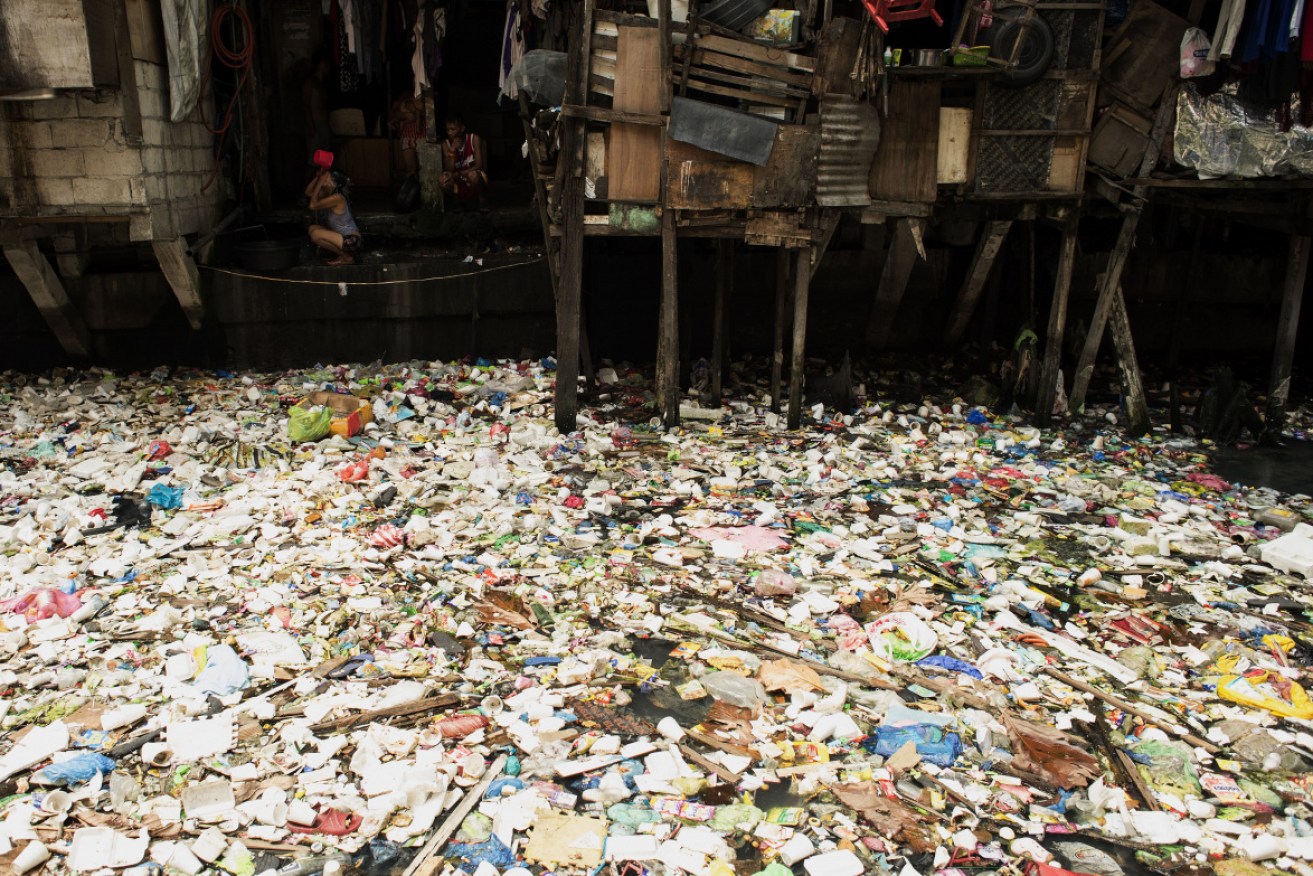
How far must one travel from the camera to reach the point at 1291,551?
6.64 meters

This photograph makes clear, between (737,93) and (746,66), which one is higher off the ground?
(746,66)

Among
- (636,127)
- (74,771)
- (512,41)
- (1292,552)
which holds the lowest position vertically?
(74,771)

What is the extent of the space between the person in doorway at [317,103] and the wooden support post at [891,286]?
6554 millimetres

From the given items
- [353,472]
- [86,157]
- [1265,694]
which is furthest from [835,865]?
[86,157]

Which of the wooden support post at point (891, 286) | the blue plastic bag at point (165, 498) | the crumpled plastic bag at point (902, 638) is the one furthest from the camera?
the wooden support post at point (891, 286)

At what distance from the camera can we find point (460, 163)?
11.4 meters

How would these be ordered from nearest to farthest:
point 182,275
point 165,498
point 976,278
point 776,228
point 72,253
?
1. point 165,498
2. point 776,228
3. point 182,275
4. point 72,253
5. point 976,278

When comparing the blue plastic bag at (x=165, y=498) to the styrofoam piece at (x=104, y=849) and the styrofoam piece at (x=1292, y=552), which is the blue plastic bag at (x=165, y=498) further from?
the styrofoam piece at (x=1292, y=552)

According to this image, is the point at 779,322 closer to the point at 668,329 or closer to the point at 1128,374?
the point at 668,329

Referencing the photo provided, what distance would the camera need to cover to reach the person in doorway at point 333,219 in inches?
411

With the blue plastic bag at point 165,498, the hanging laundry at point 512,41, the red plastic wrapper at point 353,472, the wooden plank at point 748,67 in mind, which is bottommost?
the blue plastic bag at point 165,498

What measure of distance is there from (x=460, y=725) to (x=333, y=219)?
23.9 ft

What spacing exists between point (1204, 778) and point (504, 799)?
3.10 meters

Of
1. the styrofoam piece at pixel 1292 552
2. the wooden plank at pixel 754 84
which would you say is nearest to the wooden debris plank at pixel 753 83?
the wooden plank at pixel 754 84
